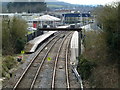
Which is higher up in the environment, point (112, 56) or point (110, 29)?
point (110, 29)

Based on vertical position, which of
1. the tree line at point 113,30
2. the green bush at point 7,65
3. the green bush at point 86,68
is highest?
the tree line at point 113,30

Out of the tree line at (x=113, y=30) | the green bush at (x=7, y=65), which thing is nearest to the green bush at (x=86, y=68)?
the tree line at (x=113, y=30)

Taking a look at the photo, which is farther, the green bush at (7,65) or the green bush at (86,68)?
the green bush at (7,65)

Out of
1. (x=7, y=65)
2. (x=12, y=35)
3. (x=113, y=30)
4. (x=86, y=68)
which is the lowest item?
(x=7, y=65)

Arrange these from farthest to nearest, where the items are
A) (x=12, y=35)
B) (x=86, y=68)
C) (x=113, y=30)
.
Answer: (x=12, y=35) < (x=86, y=68) < (x=113, y=30)

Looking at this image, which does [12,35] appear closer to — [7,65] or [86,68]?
[7,65]

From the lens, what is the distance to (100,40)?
14.0m

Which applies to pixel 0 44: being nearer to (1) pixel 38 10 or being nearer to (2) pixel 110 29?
(2) pixel 110 29

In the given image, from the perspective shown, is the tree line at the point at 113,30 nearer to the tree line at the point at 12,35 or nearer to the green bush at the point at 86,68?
the green bush at the point at 86,68

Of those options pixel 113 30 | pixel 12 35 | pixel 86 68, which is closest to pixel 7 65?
pixel 86 68

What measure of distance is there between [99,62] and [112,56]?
1156mm

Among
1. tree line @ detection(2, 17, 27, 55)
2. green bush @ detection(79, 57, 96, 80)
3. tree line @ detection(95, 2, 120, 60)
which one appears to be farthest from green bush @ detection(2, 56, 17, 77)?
tree line @ detection(95, 2, 120, 60)

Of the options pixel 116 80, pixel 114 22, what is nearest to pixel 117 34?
pixel 114 22

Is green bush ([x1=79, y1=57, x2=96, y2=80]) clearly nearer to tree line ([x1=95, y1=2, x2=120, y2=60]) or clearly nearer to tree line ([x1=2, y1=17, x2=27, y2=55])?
tree line ([x1=95, y1=2, x2=120, y2=60])
